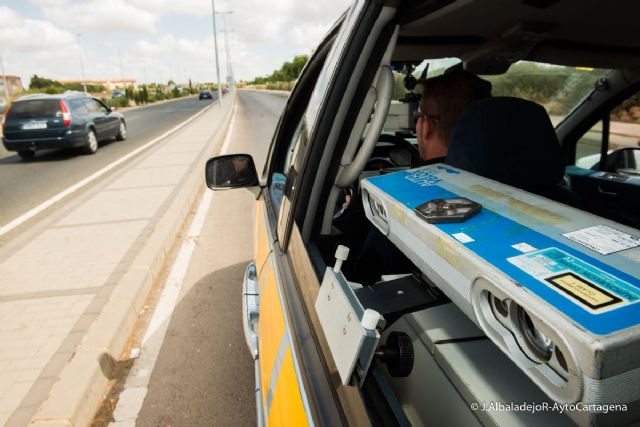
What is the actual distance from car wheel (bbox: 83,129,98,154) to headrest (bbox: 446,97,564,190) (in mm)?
13297

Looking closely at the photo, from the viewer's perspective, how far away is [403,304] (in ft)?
3.85

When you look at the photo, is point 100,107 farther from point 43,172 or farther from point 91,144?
point 43,172

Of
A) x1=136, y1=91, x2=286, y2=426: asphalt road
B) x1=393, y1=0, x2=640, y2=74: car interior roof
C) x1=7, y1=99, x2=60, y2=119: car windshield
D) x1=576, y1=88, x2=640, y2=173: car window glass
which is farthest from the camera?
x1=7, y1=99, x2=60, y2=119: car windshield

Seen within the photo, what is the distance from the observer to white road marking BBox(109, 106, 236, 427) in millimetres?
2379

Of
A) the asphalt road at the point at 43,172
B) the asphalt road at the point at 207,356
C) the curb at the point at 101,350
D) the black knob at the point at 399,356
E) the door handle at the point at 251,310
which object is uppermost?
the black knob at the point at 399,356

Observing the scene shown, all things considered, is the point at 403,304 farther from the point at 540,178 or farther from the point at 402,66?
the point at 402,66

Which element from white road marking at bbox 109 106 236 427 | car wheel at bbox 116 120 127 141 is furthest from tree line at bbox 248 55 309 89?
white road marking at bbox 109 106 236 427

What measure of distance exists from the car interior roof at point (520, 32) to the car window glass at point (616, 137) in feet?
1.84

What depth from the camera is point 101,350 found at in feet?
8.75

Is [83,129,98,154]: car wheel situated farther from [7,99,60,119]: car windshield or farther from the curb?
the curb

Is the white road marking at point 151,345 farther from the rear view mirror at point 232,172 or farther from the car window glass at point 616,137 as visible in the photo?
the car window glass at point 616,137

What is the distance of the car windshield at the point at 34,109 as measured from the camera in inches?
460

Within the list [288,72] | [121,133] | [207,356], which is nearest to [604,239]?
[207,356]

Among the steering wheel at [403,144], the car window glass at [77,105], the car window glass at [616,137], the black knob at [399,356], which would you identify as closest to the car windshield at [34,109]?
the car window glass at [77,105]
